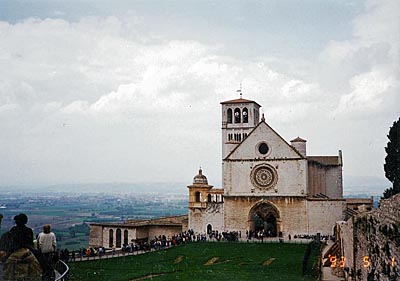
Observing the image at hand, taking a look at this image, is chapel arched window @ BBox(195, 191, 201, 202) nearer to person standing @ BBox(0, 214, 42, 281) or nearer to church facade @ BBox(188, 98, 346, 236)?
Answer: church facade @ BBox(188, 98, 346, 236)

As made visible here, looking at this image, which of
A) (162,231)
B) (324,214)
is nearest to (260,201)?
(324,214)

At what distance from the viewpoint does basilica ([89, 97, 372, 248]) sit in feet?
153

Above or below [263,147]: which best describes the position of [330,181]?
below

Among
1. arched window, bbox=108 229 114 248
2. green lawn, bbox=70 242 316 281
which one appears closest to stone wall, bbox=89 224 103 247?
arched window, bbox=108 229 114 248

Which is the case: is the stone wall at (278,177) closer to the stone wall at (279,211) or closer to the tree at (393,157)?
the stone wall at (279,211)

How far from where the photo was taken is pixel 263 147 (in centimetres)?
4931

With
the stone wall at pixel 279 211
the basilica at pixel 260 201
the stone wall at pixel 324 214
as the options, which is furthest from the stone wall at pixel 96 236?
the stone wall at pixel 324 214

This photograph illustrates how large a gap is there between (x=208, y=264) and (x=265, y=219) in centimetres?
1731

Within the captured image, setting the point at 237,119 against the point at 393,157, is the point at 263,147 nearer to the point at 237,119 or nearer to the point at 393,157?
the point at 393,157

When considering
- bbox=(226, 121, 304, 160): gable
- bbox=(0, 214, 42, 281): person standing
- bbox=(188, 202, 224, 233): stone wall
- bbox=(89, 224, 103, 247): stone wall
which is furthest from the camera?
bbox=(89, 224, 103, 247): stone wall

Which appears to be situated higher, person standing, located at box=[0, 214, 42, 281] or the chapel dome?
the chapel dome

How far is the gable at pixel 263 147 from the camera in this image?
48.5 m

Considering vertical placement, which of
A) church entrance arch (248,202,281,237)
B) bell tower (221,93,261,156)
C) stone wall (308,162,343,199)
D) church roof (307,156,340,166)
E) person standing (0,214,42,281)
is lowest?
church entrance arch (248,202,281,237)

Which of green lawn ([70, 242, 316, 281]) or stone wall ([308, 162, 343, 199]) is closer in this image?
green lawn ([70, 242, 316, 281])
